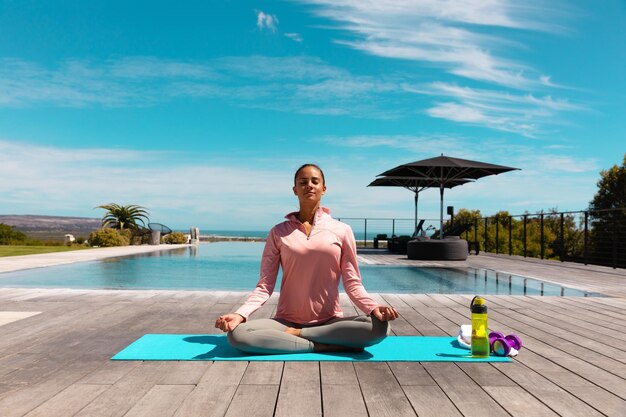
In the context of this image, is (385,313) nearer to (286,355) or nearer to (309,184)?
(286,355)

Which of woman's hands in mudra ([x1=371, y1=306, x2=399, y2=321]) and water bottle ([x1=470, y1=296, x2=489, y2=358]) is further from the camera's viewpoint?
water bottle ([x1=470, y1=296, x2=489, y2=358])

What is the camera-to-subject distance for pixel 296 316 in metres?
2.90

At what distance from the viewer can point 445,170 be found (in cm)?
1295

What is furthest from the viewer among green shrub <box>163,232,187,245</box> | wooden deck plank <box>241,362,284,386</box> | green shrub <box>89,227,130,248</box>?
green shrub <box>163,232,187,245</box>

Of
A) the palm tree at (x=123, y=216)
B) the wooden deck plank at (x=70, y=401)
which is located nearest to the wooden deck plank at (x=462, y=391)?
the wooden deck plank at (x=70, y=401)

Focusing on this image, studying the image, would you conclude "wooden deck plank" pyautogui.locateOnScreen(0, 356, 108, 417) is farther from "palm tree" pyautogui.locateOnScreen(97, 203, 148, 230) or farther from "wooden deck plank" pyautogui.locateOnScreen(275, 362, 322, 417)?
"palm tree" pyautogui.locateOnScreen(97, 203, 148, 230)

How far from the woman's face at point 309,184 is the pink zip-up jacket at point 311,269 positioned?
0.11m

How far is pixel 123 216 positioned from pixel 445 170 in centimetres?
1350

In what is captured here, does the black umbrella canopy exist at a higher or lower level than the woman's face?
higher

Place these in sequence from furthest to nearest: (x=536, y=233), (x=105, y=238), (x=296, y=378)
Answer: (x=536, y=233)
(x=105, y=238)
(x=296, y=378)

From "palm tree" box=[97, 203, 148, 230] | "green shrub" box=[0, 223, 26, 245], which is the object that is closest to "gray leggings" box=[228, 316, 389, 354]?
"green shrub" box=[0, 223, 26, 245]

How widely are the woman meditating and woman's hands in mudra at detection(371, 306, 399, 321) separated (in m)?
0.04

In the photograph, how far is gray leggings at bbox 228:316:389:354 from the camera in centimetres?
268

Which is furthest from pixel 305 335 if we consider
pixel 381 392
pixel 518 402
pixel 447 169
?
pixel 447 169
